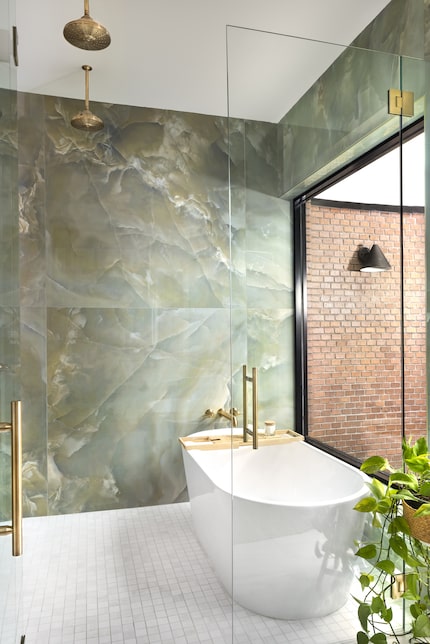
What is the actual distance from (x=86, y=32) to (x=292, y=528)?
7.79ft

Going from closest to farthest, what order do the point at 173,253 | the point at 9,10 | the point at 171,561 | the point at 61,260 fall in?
the point at 9,10 < the point at 171,561 < the point at 61,260 < the point at 173,253

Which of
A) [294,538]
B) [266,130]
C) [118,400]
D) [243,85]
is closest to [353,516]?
[294,538]

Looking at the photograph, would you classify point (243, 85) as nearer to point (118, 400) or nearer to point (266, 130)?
point (266, 130)

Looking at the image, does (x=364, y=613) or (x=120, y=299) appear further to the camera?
(x=120, y=299)

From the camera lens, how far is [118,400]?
3.61m

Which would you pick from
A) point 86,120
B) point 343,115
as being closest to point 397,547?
point 343,115

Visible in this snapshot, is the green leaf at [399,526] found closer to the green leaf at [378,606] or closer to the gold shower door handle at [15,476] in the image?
the green leaf at [378,606]

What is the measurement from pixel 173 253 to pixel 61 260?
825mm

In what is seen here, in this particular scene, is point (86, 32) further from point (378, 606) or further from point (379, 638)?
point (379, 638)

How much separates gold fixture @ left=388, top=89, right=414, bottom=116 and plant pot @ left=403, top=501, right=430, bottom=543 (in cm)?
154

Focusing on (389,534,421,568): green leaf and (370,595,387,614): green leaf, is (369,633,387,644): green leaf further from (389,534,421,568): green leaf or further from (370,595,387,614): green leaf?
(389,534,421,568): green leaf

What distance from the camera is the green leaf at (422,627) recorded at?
165 cm

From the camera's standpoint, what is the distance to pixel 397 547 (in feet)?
5.64

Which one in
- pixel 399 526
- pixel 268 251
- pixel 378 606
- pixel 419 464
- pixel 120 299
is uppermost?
pixel 268 251
